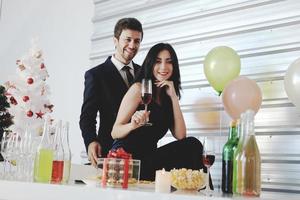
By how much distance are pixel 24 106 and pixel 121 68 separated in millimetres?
795

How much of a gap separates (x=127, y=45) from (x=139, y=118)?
1.82 ft

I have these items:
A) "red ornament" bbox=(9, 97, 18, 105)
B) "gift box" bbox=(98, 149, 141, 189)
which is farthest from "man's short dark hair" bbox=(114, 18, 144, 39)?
"gift box" bbox=(98, 149, 141, 189)

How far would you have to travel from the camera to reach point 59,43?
3.94m

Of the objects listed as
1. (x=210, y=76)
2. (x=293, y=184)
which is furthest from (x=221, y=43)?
(x=293, y=184)

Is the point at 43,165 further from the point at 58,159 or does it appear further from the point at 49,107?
the point at 49,107

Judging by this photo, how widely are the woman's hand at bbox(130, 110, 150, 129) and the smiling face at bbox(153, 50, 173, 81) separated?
228 millimetres

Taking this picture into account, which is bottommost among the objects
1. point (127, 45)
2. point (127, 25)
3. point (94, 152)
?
point (94, 152)

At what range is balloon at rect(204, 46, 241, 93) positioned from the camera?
2.64 meters

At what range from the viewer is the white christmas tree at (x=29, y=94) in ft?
11.4

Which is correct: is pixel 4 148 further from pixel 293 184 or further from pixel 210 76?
pixel 293 184

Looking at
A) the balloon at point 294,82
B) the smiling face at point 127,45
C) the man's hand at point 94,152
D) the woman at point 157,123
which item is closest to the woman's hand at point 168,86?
the woman at point 157,123

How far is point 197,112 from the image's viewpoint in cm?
299

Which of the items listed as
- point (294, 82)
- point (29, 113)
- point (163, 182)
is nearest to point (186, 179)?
point (163, 182)

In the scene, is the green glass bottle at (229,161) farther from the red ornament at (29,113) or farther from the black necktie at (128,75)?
the red ornament at (29,113)
